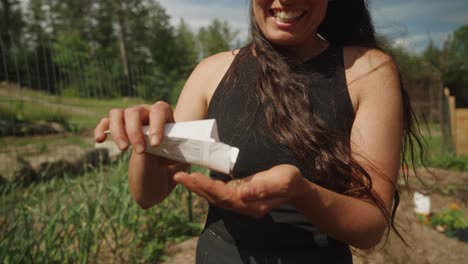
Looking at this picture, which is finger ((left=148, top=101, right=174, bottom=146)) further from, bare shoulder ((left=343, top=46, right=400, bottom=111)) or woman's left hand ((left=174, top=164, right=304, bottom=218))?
bare shoulder ((left=343, top=46, right=400, bottom=111))

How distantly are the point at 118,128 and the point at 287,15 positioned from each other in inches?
21.7

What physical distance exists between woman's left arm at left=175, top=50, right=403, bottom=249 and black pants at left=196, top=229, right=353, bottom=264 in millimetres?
113

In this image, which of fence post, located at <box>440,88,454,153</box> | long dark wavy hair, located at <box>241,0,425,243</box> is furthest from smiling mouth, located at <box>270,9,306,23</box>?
fence post, located at <box>440,88,454,153</box>

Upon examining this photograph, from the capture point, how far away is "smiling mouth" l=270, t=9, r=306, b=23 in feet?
3.55

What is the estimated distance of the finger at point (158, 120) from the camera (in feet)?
2.77

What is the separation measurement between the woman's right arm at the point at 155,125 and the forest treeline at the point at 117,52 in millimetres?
753

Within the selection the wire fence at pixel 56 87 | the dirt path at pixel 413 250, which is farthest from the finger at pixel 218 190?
→ the wire fence at pixel 56 87

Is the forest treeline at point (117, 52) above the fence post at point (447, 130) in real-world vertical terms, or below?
above

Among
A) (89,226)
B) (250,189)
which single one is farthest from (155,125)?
(89,226)

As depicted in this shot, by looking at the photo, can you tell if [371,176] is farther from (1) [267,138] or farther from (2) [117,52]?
(2) [117,52]

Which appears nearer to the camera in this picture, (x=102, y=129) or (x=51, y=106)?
(x=102, y=129)

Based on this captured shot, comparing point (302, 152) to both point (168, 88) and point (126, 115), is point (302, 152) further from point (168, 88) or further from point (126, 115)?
point (168, 88)

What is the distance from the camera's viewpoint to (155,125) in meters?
0.87

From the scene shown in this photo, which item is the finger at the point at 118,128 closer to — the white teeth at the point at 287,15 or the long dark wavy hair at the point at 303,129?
the long dark wavy hair at the point at 303,129
